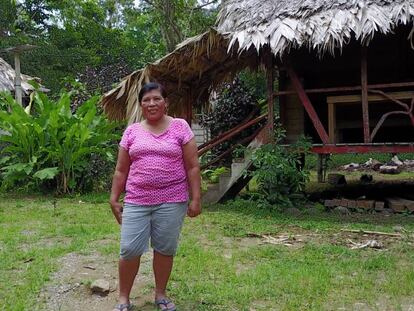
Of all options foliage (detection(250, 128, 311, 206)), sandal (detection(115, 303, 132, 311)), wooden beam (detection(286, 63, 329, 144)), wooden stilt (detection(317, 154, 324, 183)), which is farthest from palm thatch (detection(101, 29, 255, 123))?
sandal (detection(115, 303, 132, 311))

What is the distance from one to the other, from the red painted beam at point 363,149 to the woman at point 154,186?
4578 millimetres

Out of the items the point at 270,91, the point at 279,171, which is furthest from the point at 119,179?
the point at 270,91

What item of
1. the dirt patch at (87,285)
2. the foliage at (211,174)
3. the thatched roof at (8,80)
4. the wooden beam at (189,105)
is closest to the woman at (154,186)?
the dirt patch at (87,285)

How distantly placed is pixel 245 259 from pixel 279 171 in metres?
2.78

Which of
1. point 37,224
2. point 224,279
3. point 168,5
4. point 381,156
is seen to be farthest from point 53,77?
point 224,279

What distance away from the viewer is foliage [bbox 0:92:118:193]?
8.78 metres

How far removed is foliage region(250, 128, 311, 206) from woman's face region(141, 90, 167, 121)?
162 inches

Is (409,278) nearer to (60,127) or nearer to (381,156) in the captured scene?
(60,127)

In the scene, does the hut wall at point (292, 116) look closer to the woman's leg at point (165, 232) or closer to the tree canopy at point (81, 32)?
the woman's leg at point (165, 232)

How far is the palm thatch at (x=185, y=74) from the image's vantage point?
24.5 ft

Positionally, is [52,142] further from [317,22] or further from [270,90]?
[317,22]

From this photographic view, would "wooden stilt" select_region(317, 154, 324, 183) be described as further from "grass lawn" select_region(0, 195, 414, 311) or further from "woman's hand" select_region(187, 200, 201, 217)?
"woman's hand" select_region(187, 200, 201, 217)

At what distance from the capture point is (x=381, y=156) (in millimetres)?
16688

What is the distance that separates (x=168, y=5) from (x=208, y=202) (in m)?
9.90
